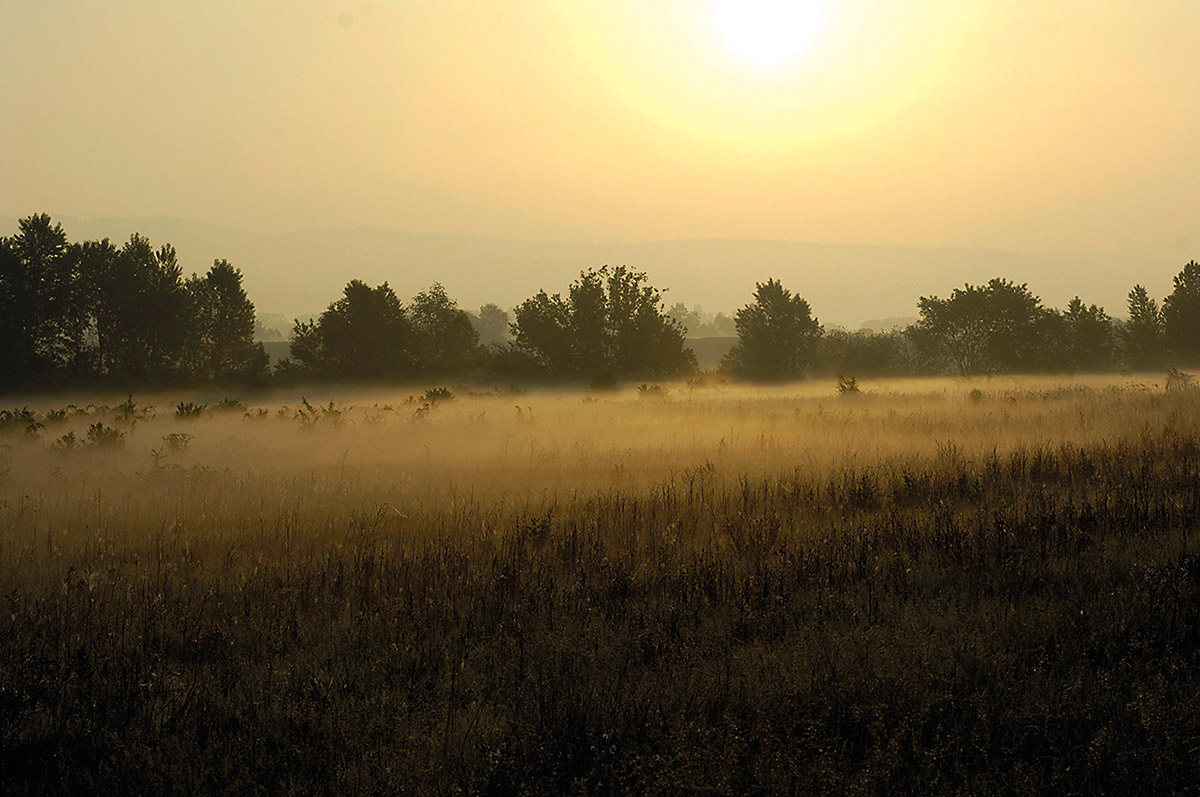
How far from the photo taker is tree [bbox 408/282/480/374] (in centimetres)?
4231

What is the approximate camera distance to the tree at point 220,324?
161 ft

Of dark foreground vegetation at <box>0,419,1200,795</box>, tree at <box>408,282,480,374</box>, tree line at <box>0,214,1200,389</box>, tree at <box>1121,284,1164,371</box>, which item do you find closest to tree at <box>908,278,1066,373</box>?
tree line at <box>0,214,1200,389</box>

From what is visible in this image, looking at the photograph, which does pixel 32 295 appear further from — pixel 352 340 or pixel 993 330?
pixel 993 330

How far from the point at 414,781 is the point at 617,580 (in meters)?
2.84

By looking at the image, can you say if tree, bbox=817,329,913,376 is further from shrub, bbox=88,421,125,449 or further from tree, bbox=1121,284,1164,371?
shrub, bbox=88,421,125,449

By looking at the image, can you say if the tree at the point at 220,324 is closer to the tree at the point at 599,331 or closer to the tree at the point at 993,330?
the tree at the point at 599,331

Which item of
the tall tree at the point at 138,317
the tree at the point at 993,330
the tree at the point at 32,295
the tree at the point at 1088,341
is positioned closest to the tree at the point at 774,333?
the tree at the point at 993,330

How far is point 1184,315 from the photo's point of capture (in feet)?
185

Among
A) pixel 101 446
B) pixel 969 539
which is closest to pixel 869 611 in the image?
pixel 969 539

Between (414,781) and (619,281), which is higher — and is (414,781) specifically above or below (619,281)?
below

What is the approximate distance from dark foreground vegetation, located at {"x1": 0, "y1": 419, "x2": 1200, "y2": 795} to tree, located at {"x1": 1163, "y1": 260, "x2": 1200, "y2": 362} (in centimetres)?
5950

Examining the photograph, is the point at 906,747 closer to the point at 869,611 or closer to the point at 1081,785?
the point at 1081,785

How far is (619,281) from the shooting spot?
42.9m

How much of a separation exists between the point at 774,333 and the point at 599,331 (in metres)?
16.2
